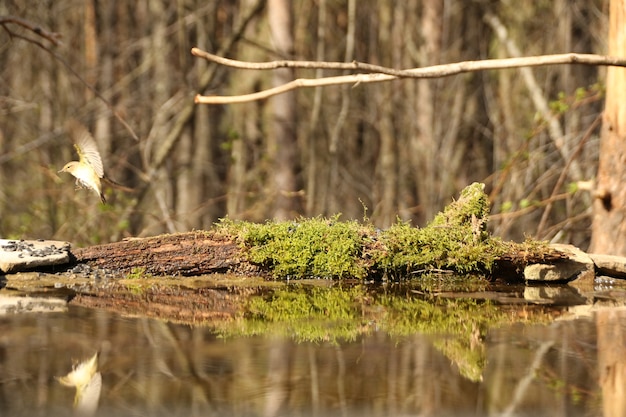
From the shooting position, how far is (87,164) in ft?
16.6

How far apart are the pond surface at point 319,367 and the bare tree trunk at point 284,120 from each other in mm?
6468

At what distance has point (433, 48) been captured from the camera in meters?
12.9

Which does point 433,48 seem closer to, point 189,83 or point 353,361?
point 189,83

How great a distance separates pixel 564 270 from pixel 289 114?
232 inches

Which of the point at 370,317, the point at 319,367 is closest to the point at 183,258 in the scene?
the point at 370,317

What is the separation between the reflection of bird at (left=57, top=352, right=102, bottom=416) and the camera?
2586 millimetres

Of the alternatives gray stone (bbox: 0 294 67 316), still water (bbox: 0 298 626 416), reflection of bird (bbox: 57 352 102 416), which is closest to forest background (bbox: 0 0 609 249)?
gray stone (bbox: 0 294 67 316)

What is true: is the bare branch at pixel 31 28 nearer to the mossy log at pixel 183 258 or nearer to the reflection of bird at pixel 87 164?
the reflection of bird at pixel 87 164

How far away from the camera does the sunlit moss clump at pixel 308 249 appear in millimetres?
4816

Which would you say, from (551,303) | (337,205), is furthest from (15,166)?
(551,303)

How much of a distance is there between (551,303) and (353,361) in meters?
1.65

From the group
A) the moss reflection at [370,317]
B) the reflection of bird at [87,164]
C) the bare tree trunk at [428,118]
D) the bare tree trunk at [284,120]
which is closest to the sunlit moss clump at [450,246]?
the moss reflection at [370,317]

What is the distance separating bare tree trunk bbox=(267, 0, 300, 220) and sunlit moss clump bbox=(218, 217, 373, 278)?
529cm

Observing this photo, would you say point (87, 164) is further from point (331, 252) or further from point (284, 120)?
point (284, 120)
